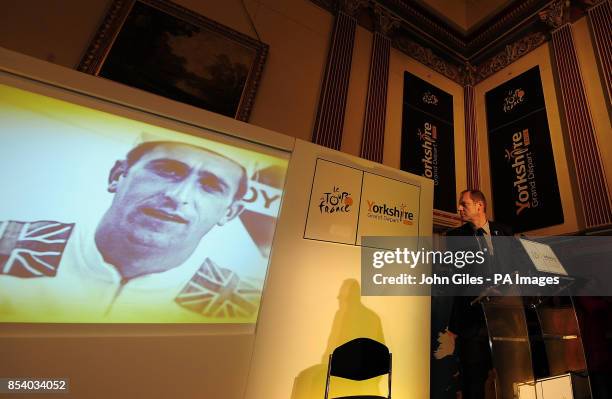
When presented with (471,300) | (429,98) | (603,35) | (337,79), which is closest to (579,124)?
(603,35)

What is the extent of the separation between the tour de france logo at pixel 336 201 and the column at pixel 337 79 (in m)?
1.37

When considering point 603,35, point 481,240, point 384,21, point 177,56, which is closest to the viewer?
point 481,240

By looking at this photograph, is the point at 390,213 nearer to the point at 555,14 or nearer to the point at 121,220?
the point at 121,220

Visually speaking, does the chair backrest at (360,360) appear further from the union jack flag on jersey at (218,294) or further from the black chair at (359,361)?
the union jack flag on jersey at (218,294)

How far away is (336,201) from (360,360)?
132 cm

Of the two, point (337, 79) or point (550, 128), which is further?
point (337, 79)

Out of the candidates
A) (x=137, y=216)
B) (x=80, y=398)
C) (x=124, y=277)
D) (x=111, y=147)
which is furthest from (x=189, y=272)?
(x=111, y=147)

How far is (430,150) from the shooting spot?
4656 mm

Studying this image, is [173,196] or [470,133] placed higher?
[470,133]

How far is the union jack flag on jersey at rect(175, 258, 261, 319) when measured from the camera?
2.02 meters

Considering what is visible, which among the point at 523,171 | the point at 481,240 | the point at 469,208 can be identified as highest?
the point at 523,171

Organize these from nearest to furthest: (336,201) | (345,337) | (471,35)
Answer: (345,337)
(336,201)
(471,35)

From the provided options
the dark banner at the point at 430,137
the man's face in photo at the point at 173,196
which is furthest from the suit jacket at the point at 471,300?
the man's face in photo at the point at 173,196

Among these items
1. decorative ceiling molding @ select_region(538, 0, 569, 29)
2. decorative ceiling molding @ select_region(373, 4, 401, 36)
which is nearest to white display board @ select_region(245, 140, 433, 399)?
decorative ceiling molding @ select_region(373, 4, 401, 36)
